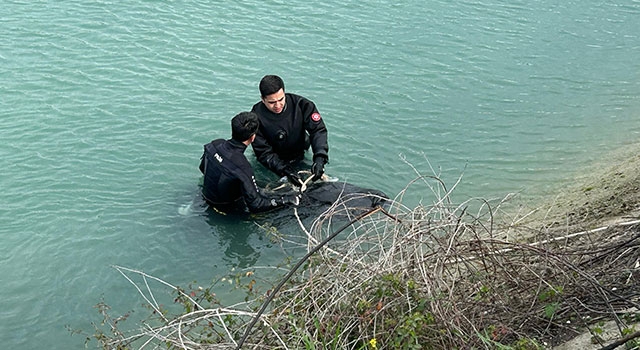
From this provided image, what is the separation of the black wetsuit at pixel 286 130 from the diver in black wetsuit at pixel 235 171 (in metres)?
0.58

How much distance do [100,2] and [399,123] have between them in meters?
6.16

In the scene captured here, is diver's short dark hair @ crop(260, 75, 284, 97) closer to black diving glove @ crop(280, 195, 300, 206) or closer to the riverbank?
black diving glove @ crop(280, 195, 300, 206)

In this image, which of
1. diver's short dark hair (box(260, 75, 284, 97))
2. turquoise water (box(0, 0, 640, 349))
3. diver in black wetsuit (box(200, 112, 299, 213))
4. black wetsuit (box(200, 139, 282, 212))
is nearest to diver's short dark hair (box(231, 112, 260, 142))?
diver in black wetsuit (box(200, 112, 299, 213))

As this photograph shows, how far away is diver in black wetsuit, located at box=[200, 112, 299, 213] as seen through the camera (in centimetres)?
662

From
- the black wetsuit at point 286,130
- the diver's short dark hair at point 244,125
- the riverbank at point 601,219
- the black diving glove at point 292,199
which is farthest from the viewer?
the black wetsuit at point 286,130

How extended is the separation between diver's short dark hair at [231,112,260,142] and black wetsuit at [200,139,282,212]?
0.14 m

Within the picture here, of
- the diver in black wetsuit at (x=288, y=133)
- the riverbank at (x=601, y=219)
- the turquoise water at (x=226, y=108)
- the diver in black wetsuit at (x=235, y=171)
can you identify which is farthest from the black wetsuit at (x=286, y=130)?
the riverbank at (x=601, y=219)

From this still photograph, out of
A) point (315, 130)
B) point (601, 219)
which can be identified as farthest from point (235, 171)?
point (601, 219)

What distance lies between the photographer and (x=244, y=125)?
658 centimetres

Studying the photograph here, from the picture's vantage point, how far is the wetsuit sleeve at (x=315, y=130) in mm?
7574

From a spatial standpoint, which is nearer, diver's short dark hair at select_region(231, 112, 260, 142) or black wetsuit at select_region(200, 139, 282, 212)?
diver's short dark hair at select_region(231, 112, 260, 142)

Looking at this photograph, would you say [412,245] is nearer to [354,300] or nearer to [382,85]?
[354,300]

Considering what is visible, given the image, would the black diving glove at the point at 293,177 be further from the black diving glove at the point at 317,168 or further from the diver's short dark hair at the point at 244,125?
the diver's short dark hair at the point at 244,125

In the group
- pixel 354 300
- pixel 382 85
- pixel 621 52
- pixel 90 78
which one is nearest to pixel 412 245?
pixel 354 300
